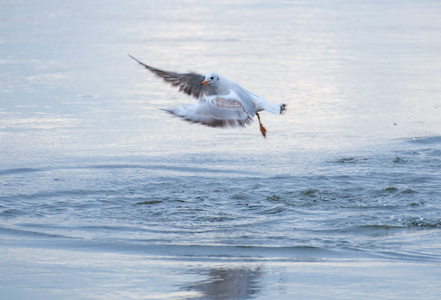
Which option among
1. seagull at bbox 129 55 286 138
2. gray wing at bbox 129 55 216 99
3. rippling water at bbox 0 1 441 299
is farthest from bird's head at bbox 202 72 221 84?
rippling water at bbox 0 1 441 299

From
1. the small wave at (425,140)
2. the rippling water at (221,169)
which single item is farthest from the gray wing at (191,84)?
the small wave at (425,140)

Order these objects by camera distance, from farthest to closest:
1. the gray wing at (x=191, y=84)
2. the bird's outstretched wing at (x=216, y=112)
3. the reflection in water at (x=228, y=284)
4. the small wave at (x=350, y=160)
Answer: the small wave at (x=350, y=160) → the gray wing at (x=191, y=84) → the bird's outstretched wing at (x=216, y=112) → the reflection in water at (x=228, y=284)

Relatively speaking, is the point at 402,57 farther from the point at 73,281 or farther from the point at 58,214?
the point at 73,281

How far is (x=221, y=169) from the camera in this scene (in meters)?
7.62

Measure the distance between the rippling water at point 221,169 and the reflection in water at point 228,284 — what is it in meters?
0.01

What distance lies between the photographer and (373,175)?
745cm

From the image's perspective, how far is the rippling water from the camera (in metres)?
4.89

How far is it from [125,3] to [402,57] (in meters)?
8.99

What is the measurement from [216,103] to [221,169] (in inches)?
53.2

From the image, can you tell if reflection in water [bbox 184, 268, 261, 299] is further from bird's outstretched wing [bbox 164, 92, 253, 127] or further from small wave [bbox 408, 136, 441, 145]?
small wave [bbox 408, 136, 441, 145]

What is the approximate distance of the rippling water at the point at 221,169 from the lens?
4.89 m

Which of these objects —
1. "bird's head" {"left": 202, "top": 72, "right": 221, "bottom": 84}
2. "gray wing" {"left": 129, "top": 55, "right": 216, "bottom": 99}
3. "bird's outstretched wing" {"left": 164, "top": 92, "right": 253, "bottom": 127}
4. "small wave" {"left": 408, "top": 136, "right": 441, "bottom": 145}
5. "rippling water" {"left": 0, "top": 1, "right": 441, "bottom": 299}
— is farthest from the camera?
"small wave" {"left": 408, "top": 136, "right": 441, "bottom": 145}

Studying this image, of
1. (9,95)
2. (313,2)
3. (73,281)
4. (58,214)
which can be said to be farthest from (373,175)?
(313,2)

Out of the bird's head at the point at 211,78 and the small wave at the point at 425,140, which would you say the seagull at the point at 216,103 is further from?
the small wave at the point at 425,140
